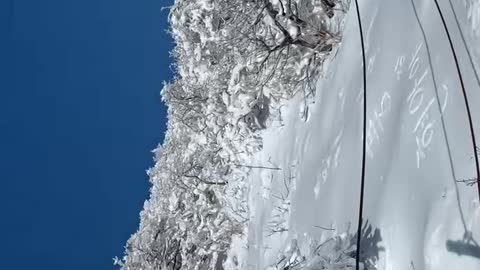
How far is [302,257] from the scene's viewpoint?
712cm

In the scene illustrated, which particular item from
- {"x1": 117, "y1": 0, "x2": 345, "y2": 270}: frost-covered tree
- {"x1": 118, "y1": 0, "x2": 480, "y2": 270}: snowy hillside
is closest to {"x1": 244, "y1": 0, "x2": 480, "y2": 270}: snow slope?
{"x1": 118, "y1": 0, "x2": 480, "y2": 270}: snowy hillside

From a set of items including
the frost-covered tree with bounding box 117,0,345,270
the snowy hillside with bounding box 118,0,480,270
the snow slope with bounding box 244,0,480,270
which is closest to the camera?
the snow slope with bounding box 244,0,480,270

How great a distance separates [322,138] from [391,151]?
7.41 ft

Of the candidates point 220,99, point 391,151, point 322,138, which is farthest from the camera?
point 220,99

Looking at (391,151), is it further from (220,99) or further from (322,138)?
(220,99)

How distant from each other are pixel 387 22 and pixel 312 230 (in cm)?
221

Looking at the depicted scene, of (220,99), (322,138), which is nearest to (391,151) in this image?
(322,138)

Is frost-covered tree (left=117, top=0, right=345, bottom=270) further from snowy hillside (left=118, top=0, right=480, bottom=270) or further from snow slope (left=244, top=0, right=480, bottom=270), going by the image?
snow slope (left=244, top=0, right=480, bottom=270)

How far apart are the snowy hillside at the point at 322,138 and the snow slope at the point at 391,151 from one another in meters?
0.01

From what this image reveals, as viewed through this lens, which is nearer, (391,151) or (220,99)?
(391,151)

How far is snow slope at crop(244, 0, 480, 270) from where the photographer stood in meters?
4.41

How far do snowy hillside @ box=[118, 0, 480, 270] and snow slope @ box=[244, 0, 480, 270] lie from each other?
1 cm

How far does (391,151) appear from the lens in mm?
5629

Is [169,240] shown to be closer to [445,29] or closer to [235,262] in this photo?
[235,262]
